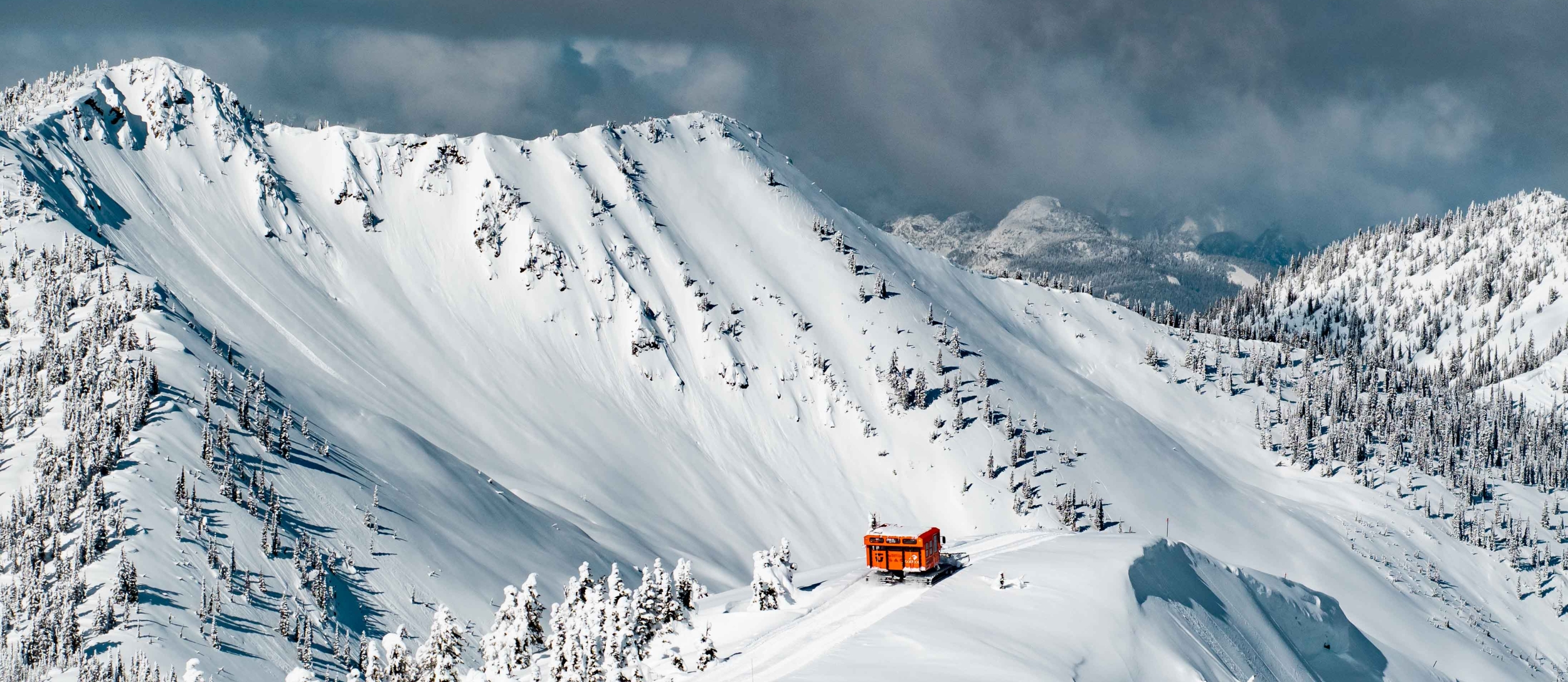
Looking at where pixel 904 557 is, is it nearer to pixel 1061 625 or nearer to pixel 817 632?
pixel 1061 625

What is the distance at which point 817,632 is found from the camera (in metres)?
54.4

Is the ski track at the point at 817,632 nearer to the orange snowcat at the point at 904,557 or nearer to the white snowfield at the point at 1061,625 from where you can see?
the white snowfield at the point at 1061,625

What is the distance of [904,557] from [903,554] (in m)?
0.21

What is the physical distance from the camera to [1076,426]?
584 ft

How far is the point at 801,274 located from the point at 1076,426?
51.6 metres

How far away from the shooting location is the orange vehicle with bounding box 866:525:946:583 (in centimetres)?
6575

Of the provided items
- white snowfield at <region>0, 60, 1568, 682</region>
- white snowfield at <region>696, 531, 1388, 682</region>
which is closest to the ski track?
white snowfield at <region>696, 531, 1388, 682</region>

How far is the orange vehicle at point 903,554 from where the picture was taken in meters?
65.8

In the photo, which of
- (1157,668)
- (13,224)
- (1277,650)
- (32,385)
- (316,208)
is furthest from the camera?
(316,208)

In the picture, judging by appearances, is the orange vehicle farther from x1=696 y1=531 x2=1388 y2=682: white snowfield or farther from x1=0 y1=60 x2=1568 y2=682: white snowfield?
x1=0 y1=60 x2=1568 y2=682: white snowfield

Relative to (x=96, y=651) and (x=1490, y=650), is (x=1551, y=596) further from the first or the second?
(x=96, y=651)

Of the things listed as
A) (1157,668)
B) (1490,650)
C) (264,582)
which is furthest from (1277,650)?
(1490,650)

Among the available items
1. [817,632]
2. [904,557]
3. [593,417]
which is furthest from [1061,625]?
[593,417]

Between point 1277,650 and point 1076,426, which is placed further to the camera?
point 1076,426
